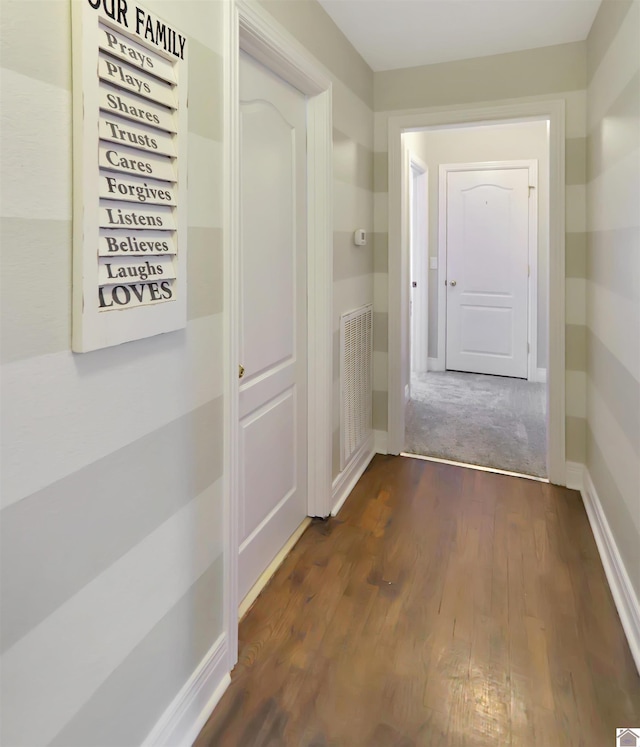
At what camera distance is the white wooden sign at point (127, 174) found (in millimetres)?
990

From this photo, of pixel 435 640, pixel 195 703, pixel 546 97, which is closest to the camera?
pixel 195 703

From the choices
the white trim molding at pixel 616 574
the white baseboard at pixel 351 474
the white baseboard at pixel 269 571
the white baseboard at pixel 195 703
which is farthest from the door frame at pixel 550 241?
the white baseboard at pixel 195 703

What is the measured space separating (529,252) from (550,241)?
8.65 feet

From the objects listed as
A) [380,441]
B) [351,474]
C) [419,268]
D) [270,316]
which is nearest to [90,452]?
[270,316]

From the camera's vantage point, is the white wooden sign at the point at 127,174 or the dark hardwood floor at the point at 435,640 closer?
the white wooden sign at the point at 127,174

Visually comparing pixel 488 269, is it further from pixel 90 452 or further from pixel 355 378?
pixel 90 452

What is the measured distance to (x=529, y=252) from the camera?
211 inches

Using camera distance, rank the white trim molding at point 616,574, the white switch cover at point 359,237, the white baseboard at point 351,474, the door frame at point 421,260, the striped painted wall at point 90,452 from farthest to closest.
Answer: the door frame at point 421,260 < the white switch cover at point 359,237 < the white baseboard at point 351,474 < the white trim molding at point 616,574 < the striped painted wall at point 90,452

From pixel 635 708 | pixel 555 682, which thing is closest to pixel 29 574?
pixel 555 682

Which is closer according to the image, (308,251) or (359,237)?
(308,251)

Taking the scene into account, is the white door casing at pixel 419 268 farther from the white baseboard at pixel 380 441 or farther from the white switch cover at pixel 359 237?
the white switch cover at pixel 359 237

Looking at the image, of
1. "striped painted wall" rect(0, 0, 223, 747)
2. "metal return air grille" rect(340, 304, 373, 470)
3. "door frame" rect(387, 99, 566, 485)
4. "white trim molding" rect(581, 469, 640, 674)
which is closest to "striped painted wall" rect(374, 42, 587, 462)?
"door frame" rect(387, 99, 566, 485)

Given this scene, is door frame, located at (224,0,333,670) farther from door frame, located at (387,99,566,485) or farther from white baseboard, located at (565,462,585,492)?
white baseboard, located at (565,462,585,492)

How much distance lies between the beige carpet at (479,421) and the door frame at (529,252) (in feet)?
0.99
